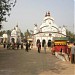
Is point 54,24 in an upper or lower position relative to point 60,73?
upper

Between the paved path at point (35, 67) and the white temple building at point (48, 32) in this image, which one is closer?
the paved path at point (35, 67)

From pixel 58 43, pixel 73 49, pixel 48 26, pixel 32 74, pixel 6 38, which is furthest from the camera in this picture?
pixel 6 38

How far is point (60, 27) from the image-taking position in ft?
218

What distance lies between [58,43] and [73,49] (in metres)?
15.5

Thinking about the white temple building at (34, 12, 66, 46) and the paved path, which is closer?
the paved path

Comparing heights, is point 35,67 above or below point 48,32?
below

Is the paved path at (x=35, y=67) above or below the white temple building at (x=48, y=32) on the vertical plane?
below

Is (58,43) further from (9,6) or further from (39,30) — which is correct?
(39,30)

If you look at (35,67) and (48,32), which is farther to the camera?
(48,32)

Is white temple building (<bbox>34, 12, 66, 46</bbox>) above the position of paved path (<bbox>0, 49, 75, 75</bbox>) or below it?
above

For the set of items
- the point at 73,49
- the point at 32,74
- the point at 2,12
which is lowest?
the point at 32,74

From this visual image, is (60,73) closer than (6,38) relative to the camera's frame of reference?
Yes

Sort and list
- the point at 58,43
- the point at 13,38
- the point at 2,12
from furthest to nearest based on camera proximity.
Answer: the point at 13,38
the point at 58,43
the point at 2,12

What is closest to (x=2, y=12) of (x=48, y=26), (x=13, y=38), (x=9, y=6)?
(x=9, y=6)
